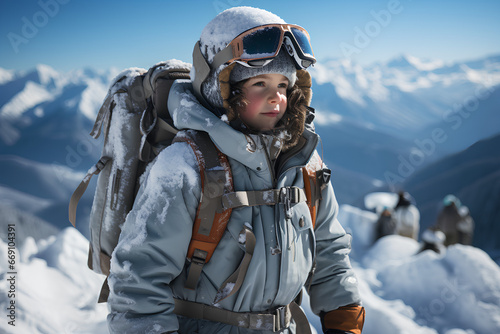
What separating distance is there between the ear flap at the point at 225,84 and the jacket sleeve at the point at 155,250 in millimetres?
314

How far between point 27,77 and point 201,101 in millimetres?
52701

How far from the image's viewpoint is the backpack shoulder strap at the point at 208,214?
4.38 ft

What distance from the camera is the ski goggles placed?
1.48 m

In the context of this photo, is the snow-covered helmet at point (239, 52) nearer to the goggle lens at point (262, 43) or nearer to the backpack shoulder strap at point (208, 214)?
the goggle lens at point (262, 43)

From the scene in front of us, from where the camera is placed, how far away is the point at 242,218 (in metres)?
1.39

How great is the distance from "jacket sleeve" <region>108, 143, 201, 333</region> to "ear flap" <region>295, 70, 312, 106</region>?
740mm

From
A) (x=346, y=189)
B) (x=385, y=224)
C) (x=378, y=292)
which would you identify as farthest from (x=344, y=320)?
(x=346, y=189)

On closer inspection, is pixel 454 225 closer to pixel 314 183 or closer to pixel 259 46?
pixel 314 183

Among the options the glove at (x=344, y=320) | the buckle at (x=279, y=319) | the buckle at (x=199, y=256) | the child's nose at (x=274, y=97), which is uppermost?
the child's nose at (x=274, y=97)

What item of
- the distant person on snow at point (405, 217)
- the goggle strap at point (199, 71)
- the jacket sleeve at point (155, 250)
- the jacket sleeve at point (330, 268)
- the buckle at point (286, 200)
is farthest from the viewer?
the distant person on snow at point (405, 217)

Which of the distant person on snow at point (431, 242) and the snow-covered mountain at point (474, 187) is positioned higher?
the distant person on snow at point (431, 242)

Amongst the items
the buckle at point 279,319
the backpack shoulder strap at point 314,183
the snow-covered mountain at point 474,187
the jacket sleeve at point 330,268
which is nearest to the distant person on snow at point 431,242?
the jacket sleeve at point 330,268

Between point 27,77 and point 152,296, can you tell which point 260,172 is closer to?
point 152,296

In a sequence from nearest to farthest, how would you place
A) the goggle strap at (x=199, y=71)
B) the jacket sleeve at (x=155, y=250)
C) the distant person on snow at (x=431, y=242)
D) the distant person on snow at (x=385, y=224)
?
1. the jacket sleeve at (x=155, y=250)
2. the goggle strap at (x=199, y=71)
3. the distant person on snow at (x=431, y=242)
4. the distant person on snow at (x=385, y=224)
